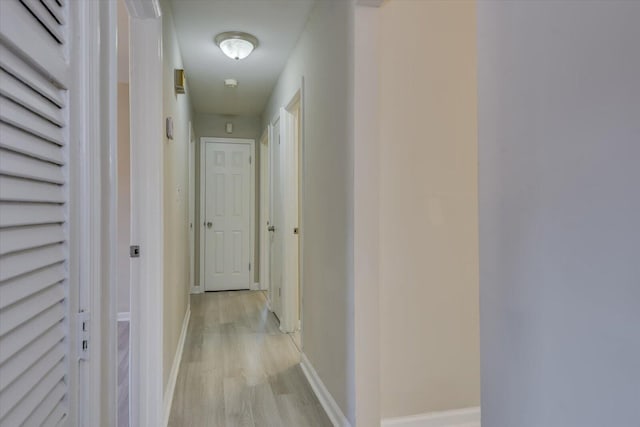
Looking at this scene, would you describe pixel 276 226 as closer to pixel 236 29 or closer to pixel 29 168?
pixel 236 29

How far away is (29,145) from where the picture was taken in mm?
592

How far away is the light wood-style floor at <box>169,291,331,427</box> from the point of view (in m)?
2.23

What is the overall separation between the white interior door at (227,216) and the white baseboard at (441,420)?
396cm

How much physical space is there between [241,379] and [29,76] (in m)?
2.50

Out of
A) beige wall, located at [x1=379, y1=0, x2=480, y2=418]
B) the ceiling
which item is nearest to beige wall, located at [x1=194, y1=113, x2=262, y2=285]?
the ceiling

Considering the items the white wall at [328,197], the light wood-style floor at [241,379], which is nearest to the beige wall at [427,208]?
the white wall at [328,197]

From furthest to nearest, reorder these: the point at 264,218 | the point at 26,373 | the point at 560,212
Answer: the point at 264,218 → the point at 560,212 → the point at 26,373

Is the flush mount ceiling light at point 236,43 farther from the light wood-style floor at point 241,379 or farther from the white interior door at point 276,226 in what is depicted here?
the light wood-style floor at point 241,379

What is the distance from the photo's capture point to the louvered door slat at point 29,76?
20.9 inches

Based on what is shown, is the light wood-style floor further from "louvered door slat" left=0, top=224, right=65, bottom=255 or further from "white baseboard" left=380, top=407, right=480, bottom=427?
"louvered door slat" left=0, top=224, right=65, bottom=255

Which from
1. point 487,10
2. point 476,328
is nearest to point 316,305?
point 476,328

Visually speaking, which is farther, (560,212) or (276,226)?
(276,226)

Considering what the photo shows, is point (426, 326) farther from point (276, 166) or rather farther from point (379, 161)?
point (276, 166)

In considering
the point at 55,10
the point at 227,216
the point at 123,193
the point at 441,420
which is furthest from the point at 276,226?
the point at 55,10
